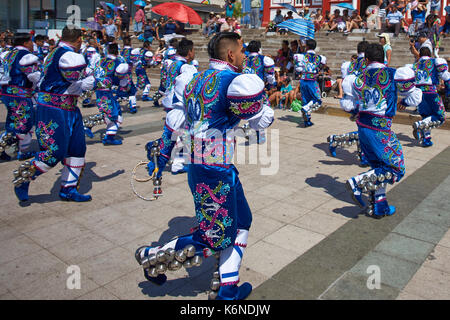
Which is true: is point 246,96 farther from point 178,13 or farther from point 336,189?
point 178,13

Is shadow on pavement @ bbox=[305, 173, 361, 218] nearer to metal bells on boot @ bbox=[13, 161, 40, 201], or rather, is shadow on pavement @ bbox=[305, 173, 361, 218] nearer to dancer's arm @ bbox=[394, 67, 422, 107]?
dancer's arm @ bbox=[394, 67, 422, 107]

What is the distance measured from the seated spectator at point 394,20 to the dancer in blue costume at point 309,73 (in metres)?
9.34

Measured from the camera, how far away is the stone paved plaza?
3.75 meters

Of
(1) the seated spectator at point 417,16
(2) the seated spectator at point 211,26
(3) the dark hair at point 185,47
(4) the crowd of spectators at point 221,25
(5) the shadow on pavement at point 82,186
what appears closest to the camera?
(5) the shadow on pavement at point 82,186

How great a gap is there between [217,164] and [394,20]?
1725 cm

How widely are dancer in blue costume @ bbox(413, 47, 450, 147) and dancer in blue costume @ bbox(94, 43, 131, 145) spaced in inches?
240

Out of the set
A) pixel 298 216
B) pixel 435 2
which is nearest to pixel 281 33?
pixel 435 2

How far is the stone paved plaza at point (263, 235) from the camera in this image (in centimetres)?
375

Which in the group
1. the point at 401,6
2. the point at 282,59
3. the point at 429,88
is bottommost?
the point at 429,88

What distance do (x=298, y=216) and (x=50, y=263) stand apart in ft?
9.51

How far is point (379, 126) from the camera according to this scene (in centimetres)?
529

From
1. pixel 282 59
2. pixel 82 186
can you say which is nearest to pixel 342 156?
A: pixel 82 186

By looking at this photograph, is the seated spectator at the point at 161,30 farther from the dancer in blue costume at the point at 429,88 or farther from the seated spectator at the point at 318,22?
the dancer in blue costume at the point at 429,88

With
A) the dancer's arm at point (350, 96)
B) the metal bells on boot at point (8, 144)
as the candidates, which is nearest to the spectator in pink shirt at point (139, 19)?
the metal bells on boot at point (8, 144)
